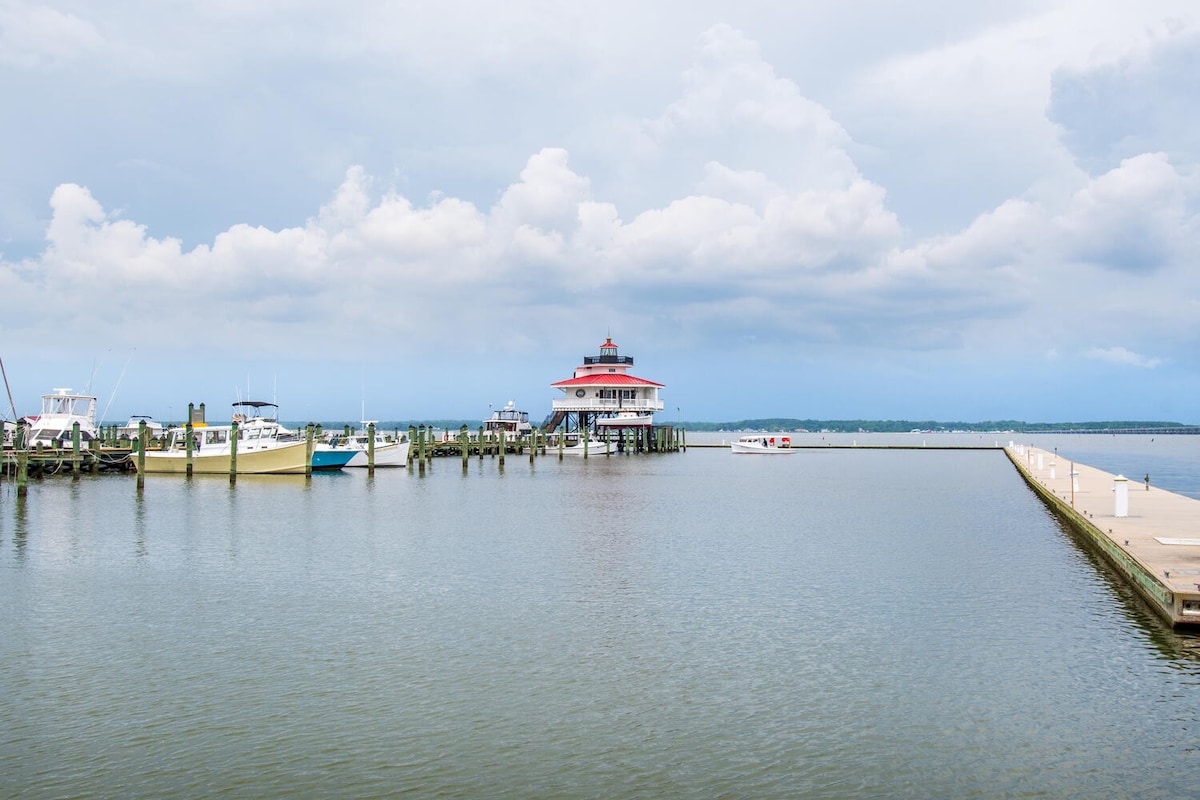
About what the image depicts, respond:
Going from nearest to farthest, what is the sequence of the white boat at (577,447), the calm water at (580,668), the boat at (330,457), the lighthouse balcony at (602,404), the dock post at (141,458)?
the calm water at (580,668)
the dock post at (141,458)
the boat at (330,457)
the white boat at (577,447)
the lighthouse balcony at (602,404)

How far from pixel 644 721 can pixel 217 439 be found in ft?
178

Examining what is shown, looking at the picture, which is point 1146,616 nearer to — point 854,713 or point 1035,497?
point 854,713

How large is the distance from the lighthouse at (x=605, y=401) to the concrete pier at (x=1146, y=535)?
5909 centimetres

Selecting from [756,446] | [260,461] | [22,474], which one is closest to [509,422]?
[756,446]

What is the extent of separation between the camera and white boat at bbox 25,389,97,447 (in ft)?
205

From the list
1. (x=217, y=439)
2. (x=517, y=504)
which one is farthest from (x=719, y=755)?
(x=217, y=439)

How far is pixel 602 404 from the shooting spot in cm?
10062

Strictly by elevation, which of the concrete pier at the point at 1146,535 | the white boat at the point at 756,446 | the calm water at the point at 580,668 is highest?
the white boat at the point at 756,446

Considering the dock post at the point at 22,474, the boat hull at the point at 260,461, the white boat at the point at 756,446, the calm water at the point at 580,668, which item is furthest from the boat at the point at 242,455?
the white boat at the point at 756,446

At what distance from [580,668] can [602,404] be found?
85.2 m

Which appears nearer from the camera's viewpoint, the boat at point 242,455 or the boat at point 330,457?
the boat at point 242,455

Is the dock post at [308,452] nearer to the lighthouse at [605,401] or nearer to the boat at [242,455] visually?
the boat at [242,455]

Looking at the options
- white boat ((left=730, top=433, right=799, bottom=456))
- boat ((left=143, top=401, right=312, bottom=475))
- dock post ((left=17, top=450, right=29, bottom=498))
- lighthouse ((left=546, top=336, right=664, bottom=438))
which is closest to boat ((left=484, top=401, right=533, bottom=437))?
lighthouse ((left=546, top=336, right=664, bottom=438))

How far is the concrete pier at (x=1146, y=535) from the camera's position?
17263 mm
